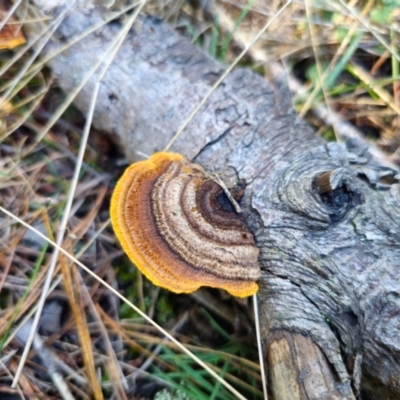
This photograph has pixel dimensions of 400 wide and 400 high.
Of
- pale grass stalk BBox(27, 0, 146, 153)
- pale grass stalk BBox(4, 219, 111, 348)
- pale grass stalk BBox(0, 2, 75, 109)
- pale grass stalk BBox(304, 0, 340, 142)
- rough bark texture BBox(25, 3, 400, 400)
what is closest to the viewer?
rough bark texture BBox(25, 3, 400, 400)

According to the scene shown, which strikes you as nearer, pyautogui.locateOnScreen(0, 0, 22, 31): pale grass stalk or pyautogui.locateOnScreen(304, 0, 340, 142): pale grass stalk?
pyautogui.locateOnScreen(0, 0, 22, 31): pale grass stalk

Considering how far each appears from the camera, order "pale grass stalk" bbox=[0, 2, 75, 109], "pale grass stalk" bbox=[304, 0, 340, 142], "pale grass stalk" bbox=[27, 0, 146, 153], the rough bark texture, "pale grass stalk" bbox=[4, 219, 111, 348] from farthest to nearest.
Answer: "pale grass stalk" bbox=[304, 0, 340, 142] < "pale grass stalk" bbox=[0, 2, 75, 109] < "pale grass stalk" bbox=[27, 0, 146, 153] < "pale grass stalk" bbox=[4, 219, 111, 348] < the rough bark texture

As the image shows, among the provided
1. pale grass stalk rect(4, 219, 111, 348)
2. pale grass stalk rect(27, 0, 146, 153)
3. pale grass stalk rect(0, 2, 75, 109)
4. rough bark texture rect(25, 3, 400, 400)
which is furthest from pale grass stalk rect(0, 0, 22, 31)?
pale grass stalk rect(4, 219, 111, 348)

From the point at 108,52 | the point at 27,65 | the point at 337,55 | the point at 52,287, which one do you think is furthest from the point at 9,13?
the point at 337,55

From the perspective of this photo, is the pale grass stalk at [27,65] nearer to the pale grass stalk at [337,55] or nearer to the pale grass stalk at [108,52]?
the pale grass stalk at [108,52]

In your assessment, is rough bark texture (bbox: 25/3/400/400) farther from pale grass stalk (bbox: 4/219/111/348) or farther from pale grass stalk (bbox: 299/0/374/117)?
pale grass stalk (bbox: 299/0/374/117)

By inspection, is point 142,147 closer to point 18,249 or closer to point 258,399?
point 18,249
